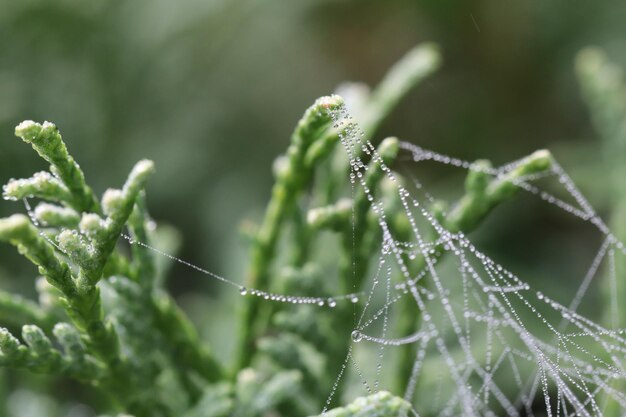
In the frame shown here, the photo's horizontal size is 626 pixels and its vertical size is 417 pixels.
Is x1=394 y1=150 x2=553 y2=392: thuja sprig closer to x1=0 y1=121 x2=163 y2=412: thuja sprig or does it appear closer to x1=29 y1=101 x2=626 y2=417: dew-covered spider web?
x1=29 y1=101 x2=626 y2=417: dew-covered spider web

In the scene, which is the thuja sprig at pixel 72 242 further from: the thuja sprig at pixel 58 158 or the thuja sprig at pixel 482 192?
the thuja sprig at pixel 482 192

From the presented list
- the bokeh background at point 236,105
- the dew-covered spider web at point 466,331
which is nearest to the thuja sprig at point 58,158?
the dew-covered spider web at point 466,331

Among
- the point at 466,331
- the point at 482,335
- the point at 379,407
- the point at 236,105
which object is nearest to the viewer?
the point at 379,407

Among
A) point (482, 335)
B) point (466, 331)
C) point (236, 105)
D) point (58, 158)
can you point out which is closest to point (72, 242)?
point (58, 158)

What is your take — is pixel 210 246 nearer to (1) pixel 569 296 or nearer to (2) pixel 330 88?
(2) pixel 330 88

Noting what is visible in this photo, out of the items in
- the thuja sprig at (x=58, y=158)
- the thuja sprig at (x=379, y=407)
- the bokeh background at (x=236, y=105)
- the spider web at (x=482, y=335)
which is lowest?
the thuja sprig at (x=379, y=407)

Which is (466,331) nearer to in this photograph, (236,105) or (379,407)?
(379,407)

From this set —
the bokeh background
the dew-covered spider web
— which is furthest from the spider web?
the bokeh background
